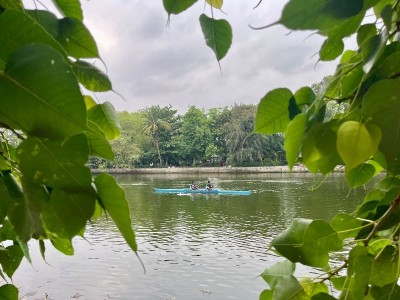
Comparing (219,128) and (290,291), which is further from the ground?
(219,128)

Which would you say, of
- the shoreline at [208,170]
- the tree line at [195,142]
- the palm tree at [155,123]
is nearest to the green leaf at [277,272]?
the shoreline at [208,170]

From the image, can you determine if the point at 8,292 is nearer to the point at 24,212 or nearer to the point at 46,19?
the point at 24,212

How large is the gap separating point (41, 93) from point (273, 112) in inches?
9.4

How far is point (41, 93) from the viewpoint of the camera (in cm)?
16

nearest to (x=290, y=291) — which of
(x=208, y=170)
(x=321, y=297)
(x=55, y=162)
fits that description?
(x=321, y=297)

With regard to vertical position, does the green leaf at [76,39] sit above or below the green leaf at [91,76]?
above

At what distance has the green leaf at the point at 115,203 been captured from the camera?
8.5 inches

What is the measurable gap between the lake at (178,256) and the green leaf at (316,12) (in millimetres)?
3771

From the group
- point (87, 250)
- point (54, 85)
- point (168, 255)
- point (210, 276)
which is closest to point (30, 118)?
point (54, 85)

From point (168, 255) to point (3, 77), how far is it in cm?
754

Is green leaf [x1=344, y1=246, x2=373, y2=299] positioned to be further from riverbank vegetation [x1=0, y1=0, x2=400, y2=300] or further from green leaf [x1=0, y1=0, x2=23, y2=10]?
green leaf [x1=0, y1=0, x2=23, y2=10]

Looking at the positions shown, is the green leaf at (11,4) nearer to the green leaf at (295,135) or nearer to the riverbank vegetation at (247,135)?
the riverbank vegetation at (247,135)

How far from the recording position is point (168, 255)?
739 cm

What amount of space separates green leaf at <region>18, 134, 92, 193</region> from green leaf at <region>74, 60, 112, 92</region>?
0.14m
